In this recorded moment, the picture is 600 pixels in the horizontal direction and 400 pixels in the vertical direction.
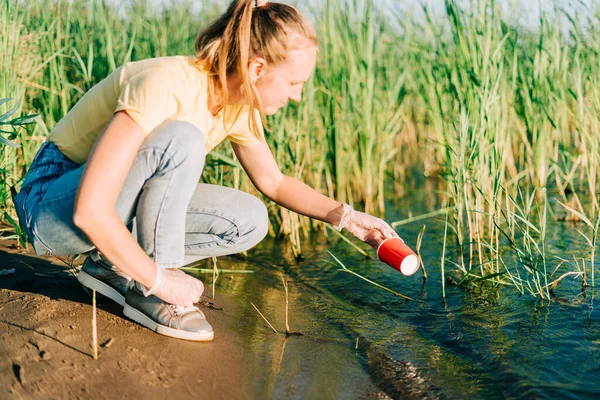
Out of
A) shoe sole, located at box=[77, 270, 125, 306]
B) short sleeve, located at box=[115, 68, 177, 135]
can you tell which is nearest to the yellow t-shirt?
short sleeve, located at box=[115, 68, 177, 135]

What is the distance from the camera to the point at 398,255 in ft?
7.05

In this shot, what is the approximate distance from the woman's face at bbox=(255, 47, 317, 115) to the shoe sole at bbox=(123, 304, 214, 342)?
2.31ft

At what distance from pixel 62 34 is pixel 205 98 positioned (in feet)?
6.22

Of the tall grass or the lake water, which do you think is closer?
the lake water

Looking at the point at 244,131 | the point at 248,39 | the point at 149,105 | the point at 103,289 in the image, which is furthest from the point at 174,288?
the point at 248,39

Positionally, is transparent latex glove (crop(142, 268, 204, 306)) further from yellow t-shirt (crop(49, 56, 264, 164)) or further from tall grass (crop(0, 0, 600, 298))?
tall grass (crop(0, 0, 600, 298))

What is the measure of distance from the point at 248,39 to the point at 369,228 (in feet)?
2.46

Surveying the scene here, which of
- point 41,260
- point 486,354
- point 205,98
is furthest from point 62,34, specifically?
point 486,354

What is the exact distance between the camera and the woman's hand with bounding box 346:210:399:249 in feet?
7.32

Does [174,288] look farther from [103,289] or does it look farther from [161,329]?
[103,289]

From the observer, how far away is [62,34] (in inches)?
140

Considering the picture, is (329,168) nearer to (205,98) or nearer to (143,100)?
(205,98)

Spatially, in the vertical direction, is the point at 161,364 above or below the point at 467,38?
below

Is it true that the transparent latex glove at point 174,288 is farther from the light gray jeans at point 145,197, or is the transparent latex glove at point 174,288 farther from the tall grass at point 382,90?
the tall grass at point 382,90
